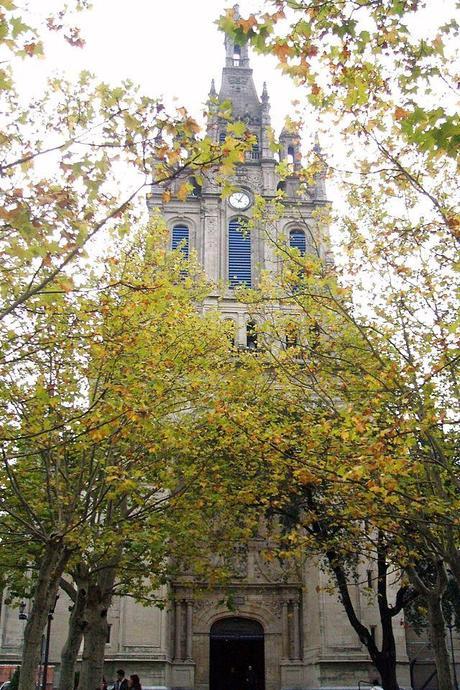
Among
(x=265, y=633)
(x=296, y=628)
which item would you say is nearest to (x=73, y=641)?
(x=265, y=633)

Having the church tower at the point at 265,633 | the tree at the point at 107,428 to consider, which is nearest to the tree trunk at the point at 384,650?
the tree at the point at 107,428

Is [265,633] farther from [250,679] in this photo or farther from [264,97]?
[264,97]

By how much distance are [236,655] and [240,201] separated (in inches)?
913

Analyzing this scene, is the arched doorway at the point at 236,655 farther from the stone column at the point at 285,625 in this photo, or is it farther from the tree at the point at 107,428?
the tree at the point at 107,428

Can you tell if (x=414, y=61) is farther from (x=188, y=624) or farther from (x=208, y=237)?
(x=208, y=237)

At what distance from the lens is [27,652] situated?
1328 cm

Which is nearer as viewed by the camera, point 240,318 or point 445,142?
point 445,142

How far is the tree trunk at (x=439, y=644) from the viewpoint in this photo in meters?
15.2

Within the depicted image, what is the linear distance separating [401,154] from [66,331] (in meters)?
6.53

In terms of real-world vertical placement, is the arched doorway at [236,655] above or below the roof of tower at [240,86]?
below

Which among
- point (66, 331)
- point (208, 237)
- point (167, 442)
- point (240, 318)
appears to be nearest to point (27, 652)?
point (167, 442)

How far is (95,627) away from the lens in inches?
716

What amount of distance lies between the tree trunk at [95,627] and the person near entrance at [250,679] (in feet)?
45.9

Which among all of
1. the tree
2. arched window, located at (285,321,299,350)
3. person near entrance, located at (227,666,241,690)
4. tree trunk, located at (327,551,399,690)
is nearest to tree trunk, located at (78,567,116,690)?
the tree
